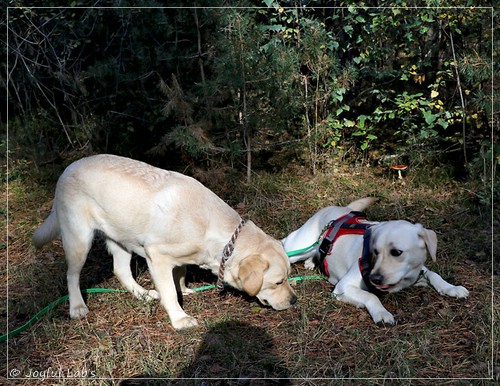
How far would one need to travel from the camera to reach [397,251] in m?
4.01

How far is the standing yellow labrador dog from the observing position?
13.1 ft

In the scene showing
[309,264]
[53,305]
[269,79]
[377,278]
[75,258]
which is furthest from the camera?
[269,79]

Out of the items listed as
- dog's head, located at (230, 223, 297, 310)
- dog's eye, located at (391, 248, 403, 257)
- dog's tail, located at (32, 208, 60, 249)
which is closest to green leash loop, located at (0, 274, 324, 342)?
dog's tail, located at (32, 208, 60, 249)

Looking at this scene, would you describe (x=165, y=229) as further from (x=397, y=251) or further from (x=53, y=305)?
(x=397, y=251)

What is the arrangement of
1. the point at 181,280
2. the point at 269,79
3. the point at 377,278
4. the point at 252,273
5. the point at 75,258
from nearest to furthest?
the point at 252,273 → the point at 377,278 → the point at 75,258 → the point at 181,280 → the point at 269,79

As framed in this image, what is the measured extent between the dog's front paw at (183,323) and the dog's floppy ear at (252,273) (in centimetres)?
49

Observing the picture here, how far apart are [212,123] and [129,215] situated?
277 cm

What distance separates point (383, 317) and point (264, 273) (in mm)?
946

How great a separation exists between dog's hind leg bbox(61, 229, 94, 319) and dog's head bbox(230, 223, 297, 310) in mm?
1212

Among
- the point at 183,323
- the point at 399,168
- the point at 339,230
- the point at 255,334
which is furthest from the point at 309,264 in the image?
the point at 399,168

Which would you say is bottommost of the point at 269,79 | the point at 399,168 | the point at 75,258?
the point at 399,168

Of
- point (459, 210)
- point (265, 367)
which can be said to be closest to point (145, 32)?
point (459, 210)

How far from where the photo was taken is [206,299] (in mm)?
4555

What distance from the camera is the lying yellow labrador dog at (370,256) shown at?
4.02 meters
